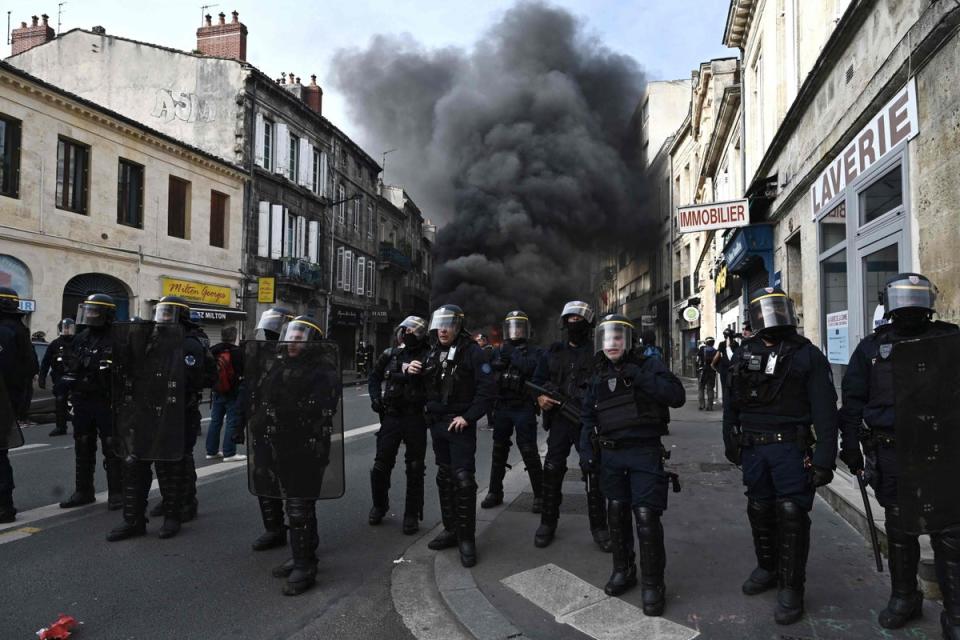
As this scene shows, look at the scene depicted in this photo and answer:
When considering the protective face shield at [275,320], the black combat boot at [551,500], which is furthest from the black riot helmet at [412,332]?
the black combat boot at [551,500]

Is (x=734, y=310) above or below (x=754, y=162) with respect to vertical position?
below

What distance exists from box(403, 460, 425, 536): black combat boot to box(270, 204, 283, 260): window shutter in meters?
18.5

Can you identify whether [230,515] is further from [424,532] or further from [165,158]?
[165,158]

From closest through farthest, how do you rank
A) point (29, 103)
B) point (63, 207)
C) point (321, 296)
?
point (29, 103)
point (63, 207)
point (321, 296)

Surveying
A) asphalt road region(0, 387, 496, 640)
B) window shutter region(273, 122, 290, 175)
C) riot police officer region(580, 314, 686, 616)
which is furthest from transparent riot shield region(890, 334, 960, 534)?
window shutter region(273, 122, 290, 175)

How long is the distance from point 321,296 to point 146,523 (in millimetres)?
21079

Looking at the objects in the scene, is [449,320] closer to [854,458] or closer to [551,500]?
[551,500]

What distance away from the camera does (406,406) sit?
420cm

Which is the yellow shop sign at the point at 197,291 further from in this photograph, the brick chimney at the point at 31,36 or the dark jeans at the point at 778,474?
the dark jeans at the point at 778,474

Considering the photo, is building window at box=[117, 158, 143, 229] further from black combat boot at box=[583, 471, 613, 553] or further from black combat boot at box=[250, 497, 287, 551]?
black combat boot at box=[583, 471, 613, 553]

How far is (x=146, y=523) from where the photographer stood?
4.24 meters

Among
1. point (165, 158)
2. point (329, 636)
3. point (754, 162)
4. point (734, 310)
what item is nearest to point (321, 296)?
point (165, 158)

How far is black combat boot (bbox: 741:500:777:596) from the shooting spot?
3109mm

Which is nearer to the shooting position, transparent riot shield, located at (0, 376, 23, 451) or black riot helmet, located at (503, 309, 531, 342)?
transparent riot shield, located at (0, 376, 23, 451)
